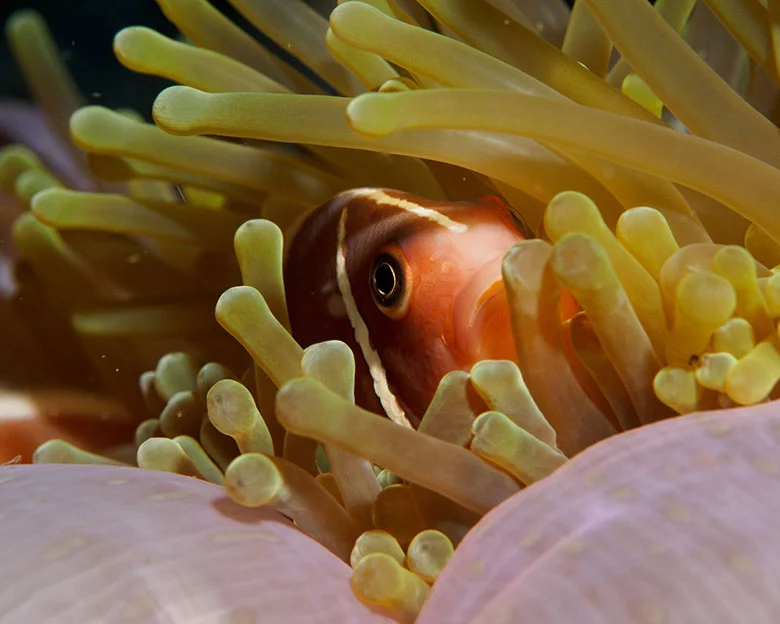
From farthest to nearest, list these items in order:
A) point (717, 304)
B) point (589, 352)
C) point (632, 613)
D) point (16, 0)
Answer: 1. point (16, 0)
2. point (589, 352)
3. point (717, 304)
4. point (632, 613)

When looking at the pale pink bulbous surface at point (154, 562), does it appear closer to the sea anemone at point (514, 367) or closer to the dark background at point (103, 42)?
the sea anemone at point (514, 367)

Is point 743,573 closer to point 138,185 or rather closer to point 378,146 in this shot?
point 378,146

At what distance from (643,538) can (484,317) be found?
0.27 meters

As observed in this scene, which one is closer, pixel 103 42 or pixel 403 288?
pixel 403 288

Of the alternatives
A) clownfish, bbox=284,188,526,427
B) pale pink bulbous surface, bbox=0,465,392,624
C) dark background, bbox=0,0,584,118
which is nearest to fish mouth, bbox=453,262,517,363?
clownfish, bbox=284,188,526,427

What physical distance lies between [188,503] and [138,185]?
762 millimetres

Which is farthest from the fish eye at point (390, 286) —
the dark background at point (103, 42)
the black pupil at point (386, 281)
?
the dark background at point (103, 42)

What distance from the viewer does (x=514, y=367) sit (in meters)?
0.53

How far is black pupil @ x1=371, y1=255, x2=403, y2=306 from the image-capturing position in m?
0.70

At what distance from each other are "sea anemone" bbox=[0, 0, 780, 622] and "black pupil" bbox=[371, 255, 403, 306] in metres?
0.09

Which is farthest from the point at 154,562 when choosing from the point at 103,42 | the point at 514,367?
the point at 103,42

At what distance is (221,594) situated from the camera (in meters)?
0.44

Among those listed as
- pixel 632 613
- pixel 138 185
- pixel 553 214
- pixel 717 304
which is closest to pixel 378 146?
pixel 553 214

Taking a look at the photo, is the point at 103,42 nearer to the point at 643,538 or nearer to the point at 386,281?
the point at 386,281
